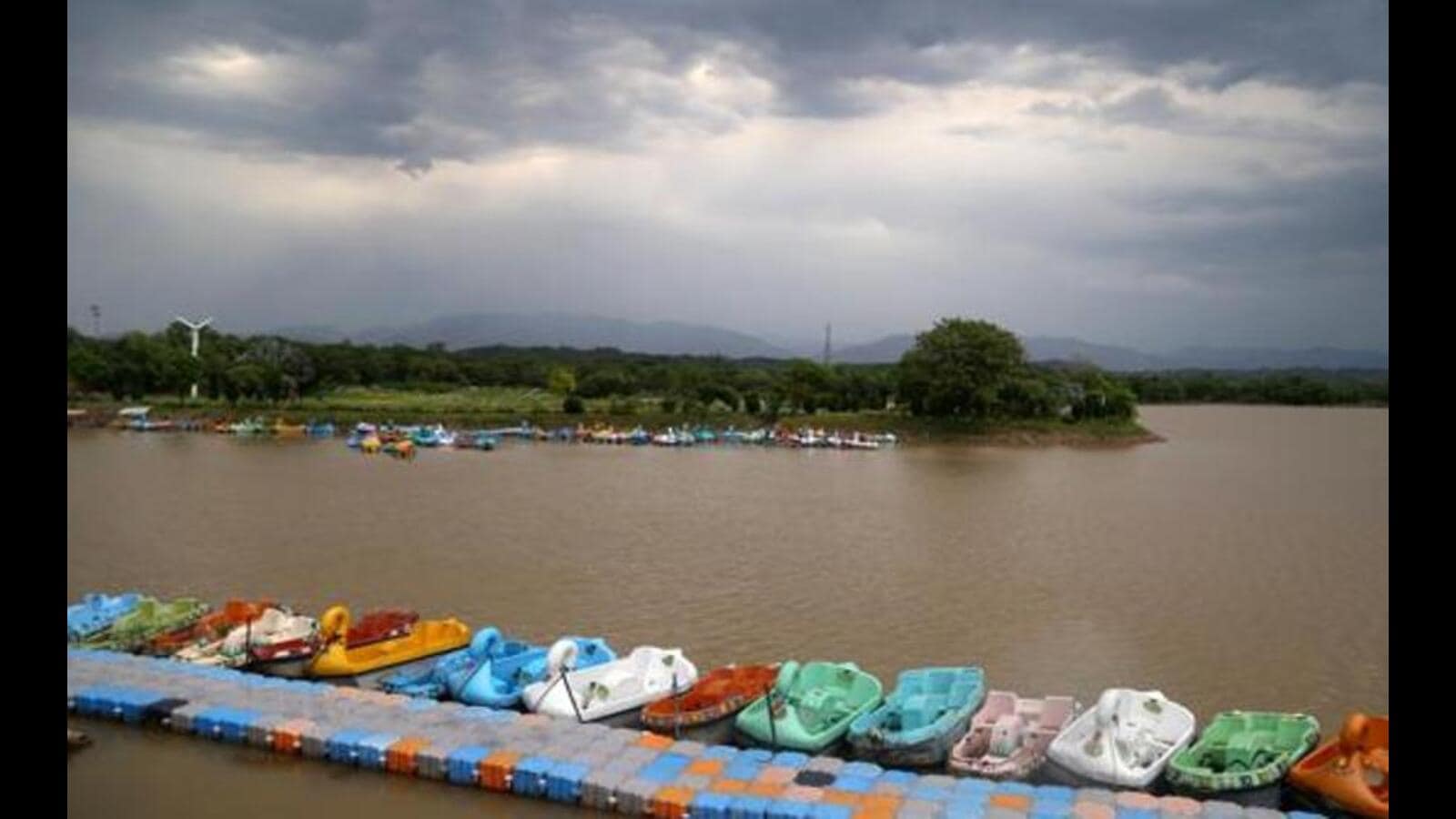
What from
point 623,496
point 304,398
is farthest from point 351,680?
point 304,398

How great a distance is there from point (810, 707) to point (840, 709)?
22cm

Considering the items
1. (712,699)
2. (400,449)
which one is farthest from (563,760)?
(400,449)

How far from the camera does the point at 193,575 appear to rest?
570 inches

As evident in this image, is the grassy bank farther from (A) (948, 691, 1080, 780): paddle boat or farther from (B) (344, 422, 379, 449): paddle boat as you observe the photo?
(A) (948, 691, 1080, 780): paddle boat

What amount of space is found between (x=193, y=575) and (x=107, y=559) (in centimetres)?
176

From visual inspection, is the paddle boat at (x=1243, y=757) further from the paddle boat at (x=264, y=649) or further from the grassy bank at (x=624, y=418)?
the grassy bank at (x=624, y=418)

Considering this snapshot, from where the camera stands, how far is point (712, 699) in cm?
856

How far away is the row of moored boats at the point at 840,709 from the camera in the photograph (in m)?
7.21

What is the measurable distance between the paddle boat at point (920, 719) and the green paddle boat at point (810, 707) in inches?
6.5

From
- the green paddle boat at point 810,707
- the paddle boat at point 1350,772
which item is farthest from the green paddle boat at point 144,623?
the paddle boat at point 1350,772

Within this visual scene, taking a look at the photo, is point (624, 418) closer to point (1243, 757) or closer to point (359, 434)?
point (359, 434)

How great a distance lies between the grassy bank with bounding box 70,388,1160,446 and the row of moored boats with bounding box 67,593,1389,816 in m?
29.1
